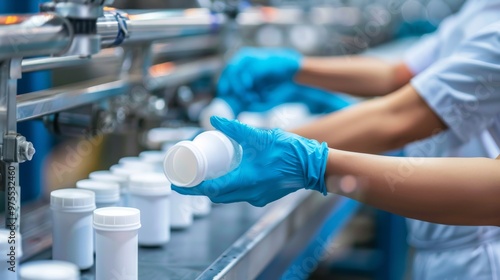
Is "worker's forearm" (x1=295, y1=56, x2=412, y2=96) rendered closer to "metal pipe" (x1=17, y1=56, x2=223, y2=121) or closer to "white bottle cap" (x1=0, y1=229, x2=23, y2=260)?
"metal pipe" (x1=17, y1=56, x2=223, y2=121)

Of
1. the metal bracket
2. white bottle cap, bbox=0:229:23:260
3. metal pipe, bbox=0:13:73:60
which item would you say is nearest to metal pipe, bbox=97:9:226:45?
metal pipe, bbox=0:13:73:60

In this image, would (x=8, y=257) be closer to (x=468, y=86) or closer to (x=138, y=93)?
(x=138, y=93)

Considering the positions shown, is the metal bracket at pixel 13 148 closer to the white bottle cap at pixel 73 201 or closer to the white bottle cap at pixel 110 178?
the white bottle cap at pixel 73 201

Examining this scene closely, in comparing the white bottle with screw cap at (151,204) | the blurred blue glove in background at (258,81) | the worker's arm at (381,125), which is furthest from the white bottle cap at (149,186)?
the blurred blue glove in background at (258,81)

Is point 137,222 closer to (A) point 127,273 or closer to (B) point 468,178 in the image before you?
(A) point 127,273

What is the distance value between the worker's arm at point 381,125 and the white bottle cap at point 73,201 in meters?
0.63

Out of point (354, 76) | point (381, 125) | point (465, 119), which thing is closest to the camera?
point (465, 119)

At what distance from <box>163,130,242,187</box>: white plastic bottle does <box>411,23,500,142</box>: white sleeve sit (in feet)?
1.90

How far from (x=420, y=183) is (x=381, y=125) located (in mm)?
466

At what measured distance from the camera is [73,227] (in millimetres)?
1061

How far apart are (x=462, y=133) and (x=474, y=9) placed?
15.4 inches

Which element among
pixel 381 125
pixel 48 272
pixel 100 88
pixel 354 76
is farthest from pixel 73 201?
pixel 354 76

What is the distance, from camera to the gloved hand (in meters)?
1.00

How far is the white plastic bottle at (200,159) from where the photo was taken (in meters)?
0.93
